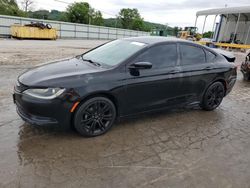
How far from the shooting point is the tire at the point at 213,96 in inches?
187

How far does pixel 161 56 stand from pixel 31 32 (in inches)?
932

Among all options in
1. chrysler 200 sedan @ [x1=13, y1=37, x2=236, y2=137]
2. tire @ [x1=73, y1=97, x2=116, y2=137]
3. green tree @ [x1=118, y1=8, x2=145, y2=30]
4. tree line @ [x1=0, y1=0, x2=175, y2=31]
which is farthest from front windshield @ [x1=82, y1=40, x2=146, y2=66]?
green tree @ [x1=118, y1=8, x2=145, y2=30]

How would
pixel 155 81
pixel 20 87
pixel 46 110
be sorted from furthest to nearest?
pixel 155 81, pixel 20 87, pixel 46 110

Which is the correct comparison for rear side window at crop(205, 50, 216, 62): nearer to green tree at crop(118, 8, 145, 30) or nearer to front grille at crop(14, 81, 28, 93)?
front grille at crop(14, 81, 28, 93)

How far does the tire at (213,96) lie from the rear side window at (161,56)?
126 centimetres

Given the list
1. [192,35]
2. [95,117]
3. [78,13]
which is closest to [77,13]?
[78,13]

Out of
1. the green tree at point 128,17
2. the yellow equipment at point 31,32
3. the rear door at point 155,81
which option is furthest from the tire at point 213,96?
the green tree at point 128,17

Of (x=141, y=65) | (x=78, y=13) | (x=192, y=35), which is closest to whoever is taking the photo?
(x=141, y=65)

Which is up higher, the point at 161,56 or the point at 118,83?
the point at 161,56

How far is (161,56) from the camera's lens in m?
3.94

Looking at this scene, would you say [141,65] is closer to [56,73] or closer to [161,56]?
[161,56]

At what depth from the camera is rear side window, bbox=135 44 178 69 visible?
12.3 feet

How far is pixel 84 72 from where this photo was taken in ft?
10.8

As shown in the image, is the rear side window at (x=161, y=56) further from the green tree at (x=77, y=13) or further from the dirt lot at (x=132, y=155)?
the green tree at (x=77, y=13)
